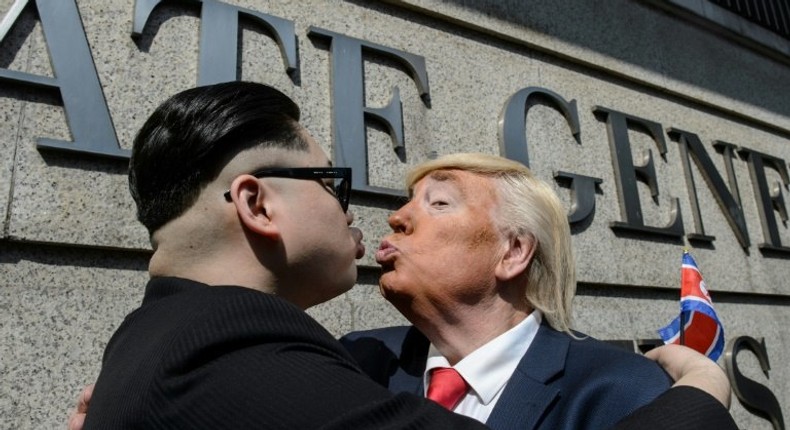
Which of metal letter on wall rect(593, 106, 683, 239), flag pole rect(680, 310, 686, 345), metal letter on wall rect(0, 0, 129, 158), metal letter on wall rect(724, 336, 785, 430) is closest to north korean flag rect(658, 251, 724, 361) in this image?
flag pole rect(680, 310, 686, 345)

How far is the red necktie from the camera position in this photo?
2.19m

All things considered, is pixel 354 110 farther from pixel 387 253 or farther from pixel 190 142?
pixel 190 142

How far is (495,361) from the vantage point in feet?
7.37

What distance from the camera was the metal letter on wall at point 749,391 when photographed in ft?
17.5

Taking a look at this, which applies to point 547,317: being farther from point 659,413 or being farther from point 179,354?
point 179,354

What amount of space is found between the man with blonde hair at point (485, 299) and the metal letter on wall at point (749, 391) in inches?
141

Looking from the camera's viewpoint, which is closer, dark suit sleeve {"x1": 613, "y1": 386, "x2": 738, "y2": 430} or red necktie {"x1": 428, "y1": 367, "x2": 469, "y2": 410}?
dark suit sleeve {"x1": 613, "y1": 386, "x2": 738, "y2": 430}

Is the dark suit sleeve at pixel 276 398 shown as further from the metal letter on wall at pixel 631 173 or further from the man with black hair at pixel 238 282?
the metal letter on wall at pixel 631 173

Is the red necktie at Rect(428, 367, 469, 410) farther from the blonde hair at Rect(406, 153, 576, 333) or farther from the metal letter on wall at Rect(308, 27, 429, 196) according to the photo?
the metal letter on wall at Rect(308, 27, 429, 196)

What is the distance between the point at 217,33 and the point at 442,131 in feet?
5.27

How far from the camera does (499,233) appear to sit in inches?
98.0

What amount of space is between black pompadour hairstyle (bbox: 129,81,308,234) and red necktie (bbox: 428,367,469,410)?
3.45 ft

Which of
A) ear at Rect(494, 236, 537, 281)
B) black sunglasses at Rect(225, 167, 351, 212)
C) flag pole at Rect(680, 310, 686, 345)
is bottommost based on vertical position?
flag pole at Rect(680, 310, 686, 345)

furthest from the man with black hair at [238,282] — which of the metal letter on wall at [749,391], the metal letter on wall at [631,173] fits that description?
the metal letter on wall at [749,391]
